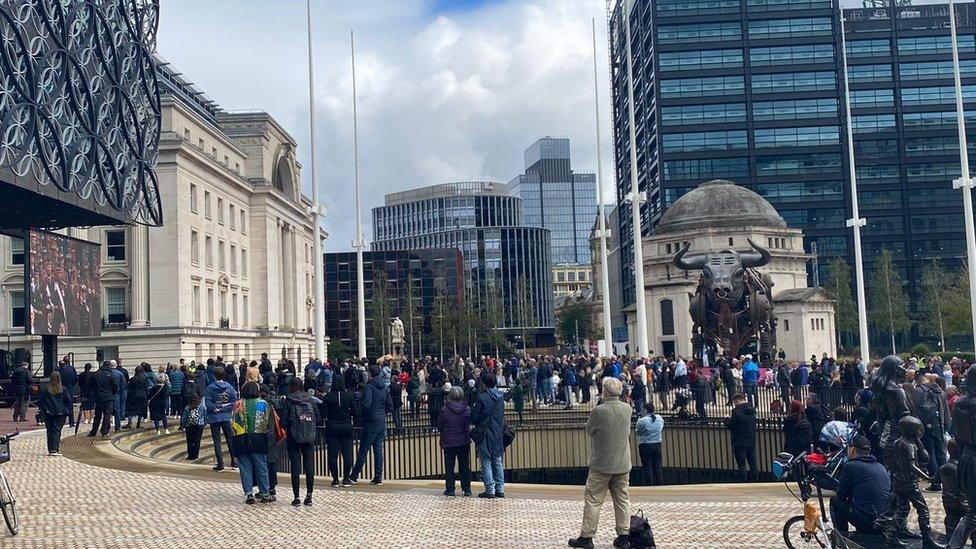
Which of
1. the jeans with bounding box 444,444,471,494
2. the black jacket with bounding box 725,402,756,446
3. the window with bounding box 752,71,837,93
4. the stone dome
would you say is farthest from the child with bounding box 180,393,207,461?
the window with bounding box 752,71,837,93

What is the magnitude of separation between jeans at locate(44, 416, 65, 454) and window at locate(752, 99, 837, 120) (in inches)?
3576

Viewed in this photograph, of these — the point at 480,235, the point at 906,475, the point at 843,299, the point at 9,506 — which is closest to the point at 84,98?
the point at 9,506

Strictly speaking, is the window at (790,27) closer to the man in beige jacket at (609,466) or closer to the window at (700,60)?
the window at (700,60)

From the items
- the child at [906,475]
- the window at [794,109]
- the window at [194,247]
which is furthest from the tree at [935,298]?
the child at [906,475]

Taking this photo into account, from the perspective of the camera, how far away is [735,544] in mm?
9992

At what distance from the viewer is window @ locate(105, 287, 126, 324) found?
174 feet

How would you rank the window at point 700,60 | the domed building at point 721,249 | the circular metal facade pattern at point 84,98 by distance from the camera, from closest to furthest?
1. the circular metal facade pattern at point 84,98
2. the domed building at point 721,249
3. the window at point 700,60

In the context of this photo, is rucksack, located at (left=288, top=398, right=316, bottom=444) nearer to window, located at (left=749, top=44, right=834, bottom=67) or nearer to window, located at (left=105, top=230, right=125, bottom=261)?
window, located at (left=105, top=230, right=125, bottom=261)

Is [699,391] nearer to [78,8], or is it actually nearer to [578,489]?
[578,489]

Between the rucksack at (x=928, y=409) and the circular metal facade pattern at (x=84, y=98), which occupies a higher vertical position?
the circular metal facade pattern at (x=84, y=98)

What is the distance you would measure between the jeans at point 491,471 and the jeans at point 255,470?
321 cm

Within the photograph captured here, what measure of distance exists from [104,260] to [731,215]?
4826 centimetres

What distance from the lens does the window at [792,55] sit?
3851 inches

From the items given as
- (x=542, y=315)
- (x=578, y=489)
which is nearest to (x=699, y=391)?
(x=578, y=489)
